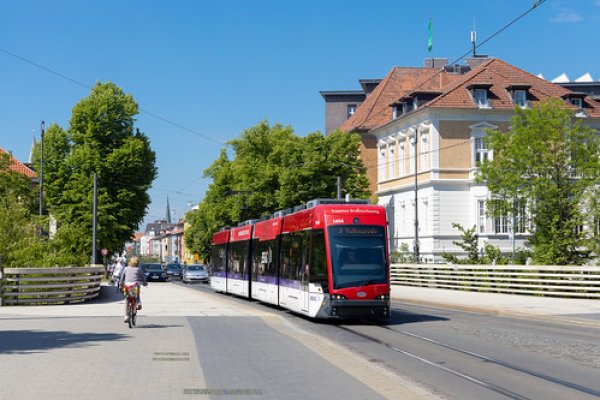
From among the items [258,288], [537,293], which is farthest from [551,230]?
[258,288]

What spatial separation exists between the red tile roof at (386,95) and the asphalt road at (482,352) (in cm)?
5077

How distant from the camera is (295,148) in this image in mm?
66875

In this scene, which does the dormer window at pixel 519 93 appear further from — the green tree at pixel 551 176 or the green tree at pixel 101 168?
the green tree at pixel 101 168

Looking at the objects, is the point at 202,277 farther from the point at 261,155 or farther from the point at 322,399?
the point at 322,399

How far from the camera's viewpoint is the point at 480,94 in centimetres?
6006

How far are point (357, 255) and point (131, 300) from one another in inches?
236

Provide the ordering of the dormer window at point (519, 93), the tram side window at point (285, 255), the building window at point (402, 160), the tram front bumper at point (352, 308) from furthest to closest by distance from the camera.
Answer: the building window at point (402, 160), the dormer window at point (519, 93), the tram side window at point (285, 255), the tram front bumper at point (352, 308)

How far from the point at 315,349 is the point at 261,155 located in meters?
64.0

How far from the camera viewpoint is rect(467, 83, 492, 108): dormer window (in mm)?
59562

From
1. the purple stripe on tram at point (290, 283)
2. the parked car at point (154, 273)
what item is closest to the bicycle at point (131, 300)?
the purple stripe on tram at point (290, 283)

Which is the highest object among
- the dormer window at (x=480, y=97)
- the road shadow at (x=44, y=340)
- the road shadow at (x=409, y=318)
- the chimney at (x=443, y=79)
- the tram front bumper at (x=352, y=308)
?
the chimney at (x=443, y=79)

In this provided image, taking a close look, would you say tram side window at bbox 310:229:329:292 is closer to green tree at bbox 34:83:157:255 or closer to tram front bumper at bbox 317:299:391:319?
tram front bumper at bbox 317:299:391:319

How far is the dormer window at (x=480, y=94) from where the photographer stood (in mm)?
59562

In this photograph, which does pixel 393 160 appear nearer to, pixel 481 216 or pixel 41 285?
pixel 481 216
